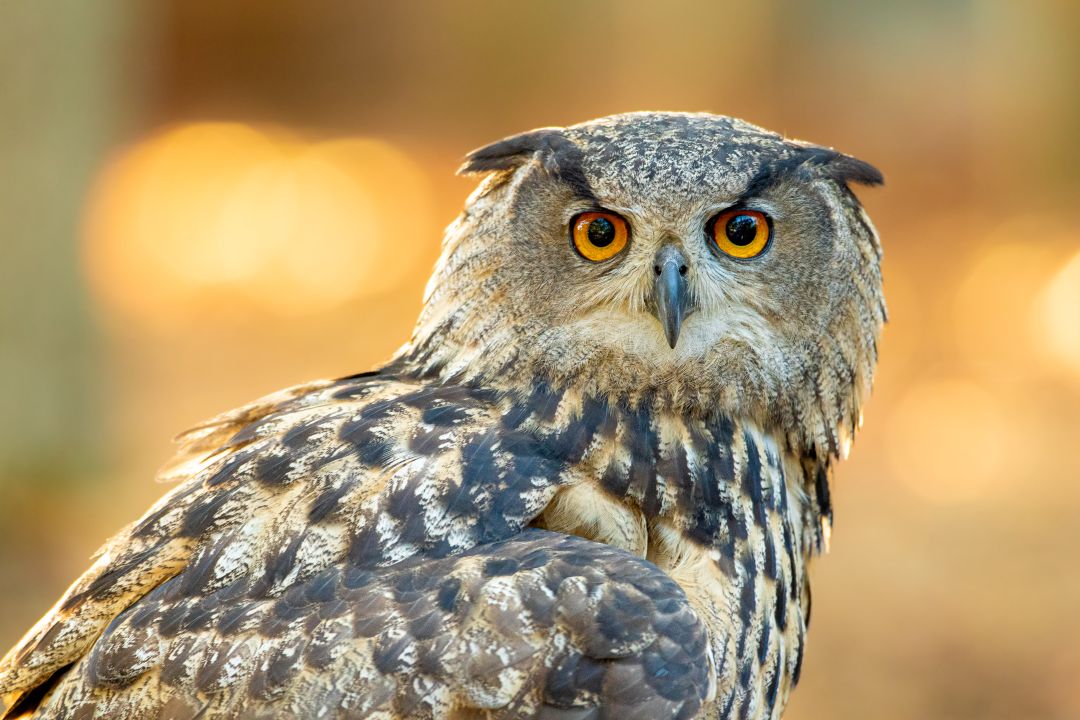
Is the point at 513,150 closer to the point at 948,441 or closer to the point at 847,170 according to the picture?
the point at 847,170

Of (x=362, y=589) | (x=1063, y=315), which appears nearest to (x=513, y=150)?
(x=362, y=589)

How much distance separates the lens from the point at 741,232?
92.4 inches

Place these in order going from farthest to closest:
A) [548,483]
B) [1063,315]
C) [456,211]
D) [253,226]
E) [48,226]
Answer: [456,211] → [253,226] → [1063,315] → [48,226] → [548,483]

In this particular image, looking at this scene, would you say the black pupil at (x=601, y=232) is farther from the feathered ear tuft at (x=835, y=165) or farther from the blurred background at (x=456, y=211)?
the blurred background at (x=456, y=211)

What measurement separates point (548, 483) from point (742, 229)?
0.60m

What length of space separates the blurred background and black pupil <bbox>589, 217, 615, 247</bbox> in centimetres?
317

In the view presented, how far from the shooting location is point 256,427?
2303 millimetres

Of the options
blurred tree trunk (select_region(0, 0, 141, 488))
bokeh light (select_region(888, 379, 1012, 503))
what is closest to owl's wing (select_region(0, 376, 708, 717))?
blurred tree trunk (select_region(0, 0, 141, 488))

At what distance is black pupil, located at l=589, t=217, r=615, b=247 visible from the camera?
7.66 ft

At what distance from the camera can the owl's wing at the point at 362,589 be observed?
188cm

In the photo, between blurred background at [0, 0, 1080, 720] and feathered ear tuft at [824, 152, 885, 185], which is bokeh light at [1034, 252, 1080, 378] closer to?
blurred background at [0, 0, 1080, 720]

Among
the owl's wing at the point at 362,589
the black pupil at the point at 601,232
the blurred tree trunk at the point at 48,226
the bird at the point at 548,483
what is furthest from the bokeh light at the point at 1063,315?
the owl's wing at the point at 362,589

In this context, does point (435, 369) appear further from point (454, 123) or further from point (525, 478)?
point (454, 123)

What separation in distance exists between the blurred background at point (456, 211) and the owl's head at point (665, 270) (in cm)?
299
